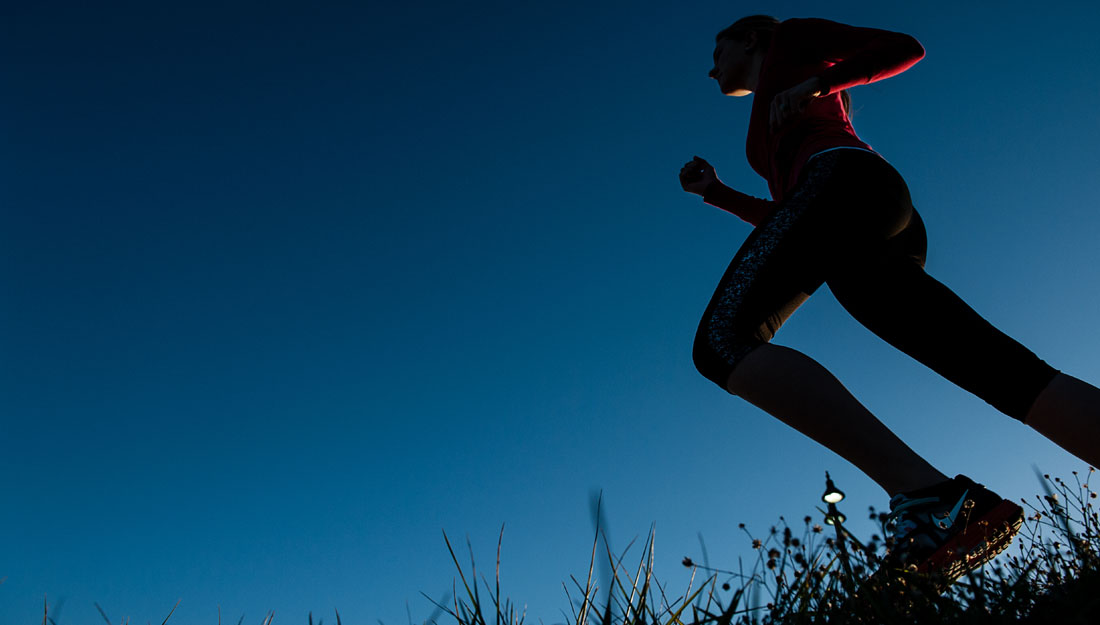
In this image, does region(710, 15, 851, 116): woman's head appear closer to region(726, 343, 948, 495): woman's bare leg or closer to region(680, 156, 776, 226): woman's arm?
region(680, 156, 776, 226): woman's arm

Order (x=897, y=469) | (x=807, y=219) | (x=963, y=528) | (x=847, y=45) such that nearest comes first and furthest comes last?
(x=963, y=528), (x=897, y=469), (x=807, y=219), (x=847, y=45)

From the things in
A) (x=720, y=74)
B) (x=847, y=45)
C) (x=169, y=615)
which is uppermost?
(x=720, y=74)

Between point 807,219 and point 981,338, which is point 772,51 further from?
point 981,338

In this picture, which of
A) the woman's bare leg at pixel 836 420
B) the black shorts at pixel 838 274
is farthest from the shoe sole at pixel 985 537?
the black shorts at pixel 838 274

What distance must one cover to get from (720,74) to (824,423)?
2093 mm

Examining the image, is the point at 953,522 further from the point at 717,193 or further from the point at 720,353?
the point at 717,193

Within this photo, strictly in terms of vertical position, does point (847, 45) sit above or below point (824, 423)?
above

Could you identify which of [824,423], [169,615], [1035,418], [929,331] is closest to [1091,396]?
[1035,418]

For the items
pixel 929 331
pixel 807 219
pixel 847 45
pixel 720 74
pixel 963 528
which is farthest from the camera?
pixel 720 74

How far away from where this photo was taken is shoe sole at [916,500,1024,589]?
161cm

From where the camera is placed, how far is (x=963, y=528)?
1677 millimetres

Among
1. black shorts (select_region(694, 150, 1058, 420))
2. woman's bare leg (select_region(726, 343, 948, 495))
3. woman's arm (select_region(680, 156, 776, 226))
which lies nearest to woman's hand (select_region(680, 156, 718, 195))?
woman's arm (select_region(680, 156, 776, 226))

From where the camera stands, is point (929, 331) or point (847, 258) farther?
point (847, 258)

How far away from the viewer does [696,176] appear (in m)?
3.58
